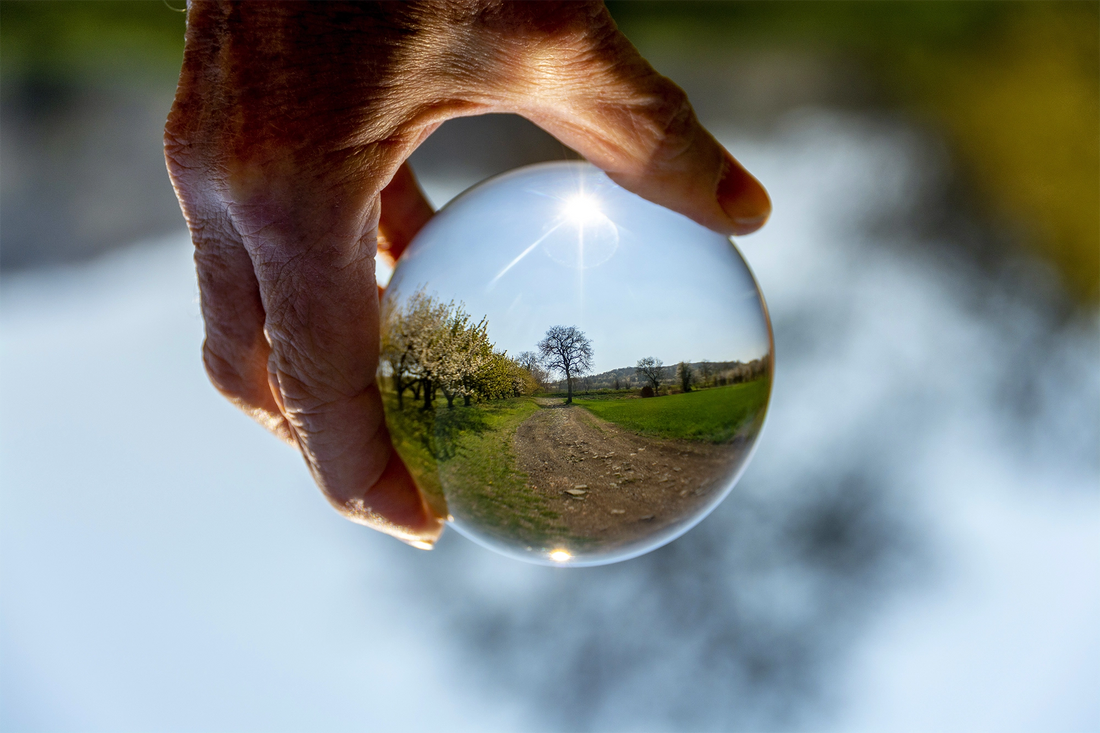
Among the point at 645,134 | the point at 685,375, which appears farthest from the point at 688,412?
the point at 645,134

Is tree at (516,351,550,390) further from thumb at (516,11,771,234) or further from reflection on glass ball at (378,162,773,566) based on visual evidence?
thumb at (516,11,771,234)

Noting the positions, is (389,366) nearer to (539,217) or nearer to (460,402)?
(460,402)

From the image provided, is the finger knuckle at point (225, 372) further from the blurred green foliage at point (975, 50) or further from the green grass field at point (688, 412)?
the blurred green foliage at point (975, 50)

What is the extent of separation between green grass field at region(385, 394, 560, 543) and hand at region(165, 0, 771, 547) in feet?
0.64

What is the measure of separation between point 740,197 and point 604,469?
489 millimetres

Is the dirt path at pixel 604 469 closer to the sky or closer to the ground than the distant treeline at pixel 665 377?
closer to the ground

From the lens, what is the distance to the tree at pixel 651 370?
0.77 meters

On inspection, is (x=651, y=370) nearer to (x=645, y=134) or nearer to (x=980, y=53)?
(x=645, y=134)

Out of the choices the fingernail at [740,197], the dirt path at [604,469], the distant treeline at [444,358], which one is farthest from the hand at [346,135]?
the dirt path at [604,469]

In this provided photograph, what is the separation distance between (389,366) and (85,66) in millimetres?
3251

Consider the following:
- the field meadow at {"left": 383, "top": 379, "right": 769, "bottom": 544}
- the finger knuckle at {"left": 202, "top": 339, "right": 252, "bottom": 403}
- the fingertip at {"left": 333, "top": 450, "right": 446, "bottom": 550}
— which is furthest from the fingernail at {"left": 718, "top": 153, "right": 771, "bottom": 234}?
the finger knuckle at {"left": 202, "top": 339, "right": 252, "bottom": 403}

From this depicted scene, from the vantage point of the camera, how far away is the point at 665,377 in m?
0.78

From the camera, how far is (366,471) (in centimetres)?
120

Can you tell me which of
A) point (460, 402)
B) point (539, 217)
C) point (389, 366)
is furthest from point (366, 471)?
point (539, 217)
